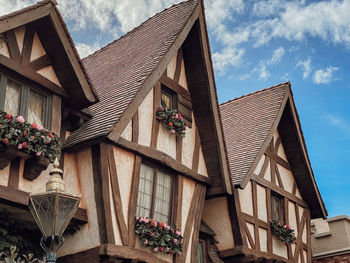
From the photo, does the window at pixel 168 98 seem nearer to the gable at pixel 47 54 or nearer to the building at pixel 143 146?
the building at pixel 143 146

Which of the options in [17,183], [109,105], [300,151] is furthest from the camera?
[300,151]

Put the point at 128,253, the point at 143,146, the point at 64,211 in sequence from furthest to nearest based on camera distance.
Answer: the point at 143,146, the point at 128,253, the point at 64,211

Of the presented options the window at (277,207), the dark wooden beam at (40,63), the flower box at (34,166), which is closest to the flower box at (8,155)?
the flower box at (34,166)

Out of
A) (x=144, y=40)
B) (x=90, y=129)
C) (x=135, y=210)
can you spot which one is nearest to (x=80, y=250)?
(x=135, y=210)

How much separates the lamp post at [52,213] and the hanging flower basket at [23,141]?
253cm

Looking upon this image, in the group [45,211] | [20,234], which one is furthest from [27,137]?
[45,211]

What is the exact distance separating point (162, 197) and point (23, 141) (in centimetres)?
393

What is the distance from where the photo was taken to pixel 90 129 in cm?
1133

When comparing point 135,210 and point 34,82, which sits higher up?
point 34,82

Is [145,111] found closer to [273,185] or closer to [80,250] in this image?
[80,250]

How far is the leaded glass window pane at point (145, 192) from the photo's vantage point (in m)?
11.8

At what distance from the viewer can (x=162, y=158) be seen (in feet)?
40.5

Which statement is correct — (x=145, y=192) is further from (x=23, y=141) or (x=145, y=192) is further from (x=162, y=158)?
(x=23, y=141)

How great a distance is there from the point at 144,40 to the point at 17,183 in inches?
243
